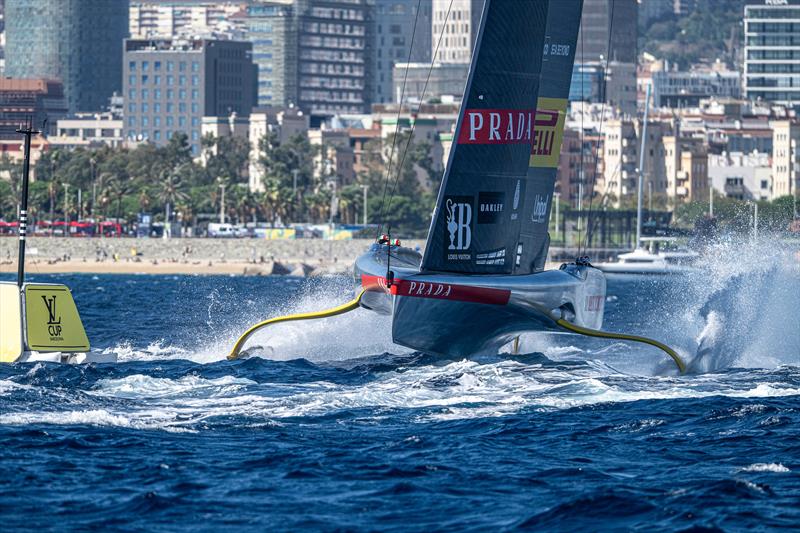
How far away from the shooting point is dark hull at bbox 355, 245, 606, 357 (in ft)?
121

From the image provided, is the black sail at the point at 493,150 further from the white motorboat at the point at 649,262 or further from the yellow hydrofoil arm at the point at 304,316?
the white motorboat at the point at 649,262

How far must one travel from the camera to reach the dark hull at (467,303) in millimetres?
36781

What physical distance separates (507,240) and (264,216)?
5826 inches

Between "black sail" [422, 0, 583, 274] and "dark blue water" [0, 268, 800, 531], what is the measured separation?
240cm

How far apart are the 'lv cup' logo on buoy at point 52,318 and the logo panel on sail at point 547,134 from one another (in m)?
11.9

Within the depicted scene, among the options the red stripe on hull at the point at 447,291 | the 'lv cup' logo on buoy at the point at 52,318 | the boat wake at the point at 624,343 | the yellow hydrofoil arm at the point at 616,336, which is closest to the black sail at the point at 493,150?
the red stripe on hull at the point at 447,291

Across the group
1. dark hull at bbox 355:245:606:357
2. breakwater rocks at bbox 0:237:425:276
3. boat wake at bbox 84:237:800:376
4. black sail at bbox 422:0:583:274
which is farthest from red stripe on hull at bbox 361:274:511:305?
breakwater rocks at bbox 0:237:425:276

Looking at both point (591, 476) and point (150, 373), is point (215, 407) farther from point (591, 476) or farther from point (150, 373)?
point (591, 476)

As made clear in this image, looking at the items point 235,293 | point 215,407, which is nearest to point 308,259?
point 235,293

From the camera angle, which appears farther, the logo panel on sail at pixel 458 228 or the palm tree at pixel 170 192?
the palm tree at pixel 170 192

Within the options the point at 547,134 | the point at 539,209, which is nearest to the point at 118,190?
the point at 547,134

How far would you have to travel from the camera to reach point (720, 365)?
41.1 metres

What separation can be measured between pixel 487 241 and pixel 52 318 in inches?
353

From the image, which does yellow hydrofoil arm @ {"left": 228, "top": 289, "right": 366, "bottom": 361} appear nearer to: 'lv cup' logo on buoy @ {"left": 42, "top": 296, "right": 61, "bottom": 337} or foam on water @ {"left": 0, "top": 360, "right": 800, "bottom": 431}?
foam on water @ {"left": 0, "top": 360, "right": 800, "bottom": 431}
